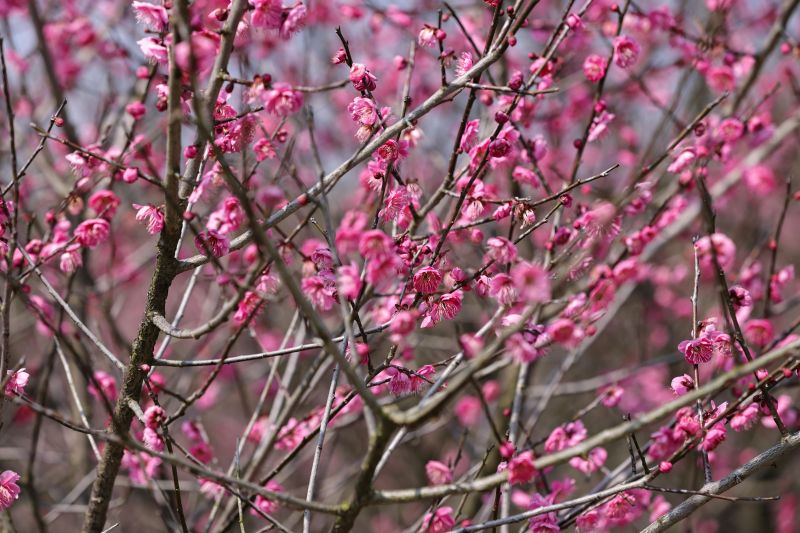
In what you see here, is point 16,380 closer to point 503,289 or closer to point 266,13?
point 266,13

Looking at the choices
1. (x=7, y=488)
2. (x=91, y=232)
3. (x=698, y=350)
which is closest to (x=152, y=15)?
(x=91, y=232)

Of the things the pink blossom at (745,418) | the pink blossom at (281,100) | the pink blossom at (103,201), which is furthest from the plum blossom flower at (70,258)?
the pink blossom at (745,418)

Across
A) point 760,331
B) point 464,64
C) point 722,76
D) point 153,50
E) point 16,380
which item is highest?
point 722,76

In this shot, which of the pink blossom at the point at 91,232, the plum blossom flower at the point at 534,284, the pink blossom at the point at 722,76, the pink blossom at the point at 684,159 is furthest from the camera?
the pink blossom at the point at 722,76

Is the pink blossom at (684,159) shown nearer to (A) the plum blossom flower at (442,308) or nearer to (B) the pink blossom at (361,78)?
(A) the plum blossom flower at (442,308)

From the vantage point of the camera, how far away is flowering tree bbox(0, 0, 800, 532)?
7.11 feet

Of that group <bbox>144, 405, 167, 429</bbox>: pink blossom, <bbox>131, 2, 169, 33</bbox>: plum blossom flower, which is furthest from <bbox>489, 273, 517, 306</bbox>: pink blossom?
<bbox>131, 2, 169, 33</bbox>: plum blossom flower

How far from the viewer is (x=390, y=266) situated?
2074 millimetres

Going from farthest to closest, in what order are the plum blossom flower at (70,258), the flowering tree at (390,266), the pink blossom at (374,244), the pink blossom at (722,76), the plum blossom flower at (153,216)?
the pink blossom at (722,76) → the plum blossom flower at (70,258) → the plum blossom flower at (153,216) → the flowering tree at (390,266) → the pink blossom at (374,244)

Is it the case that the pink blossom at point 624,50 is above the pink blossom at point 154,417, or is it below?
above

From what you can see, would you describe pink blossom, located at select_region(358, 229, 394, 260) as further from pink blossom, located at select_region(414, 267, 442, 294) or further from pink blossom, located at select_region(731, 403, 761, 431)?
pink blossom, located at select_region(731, 403, 761, 431)

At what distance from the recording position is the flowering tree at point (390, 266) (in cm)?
217

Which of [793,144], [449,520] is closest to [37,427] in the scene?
[449,520]

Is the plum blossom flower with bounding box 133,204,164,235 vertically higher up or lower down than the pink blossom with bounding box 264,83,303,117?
lower down
